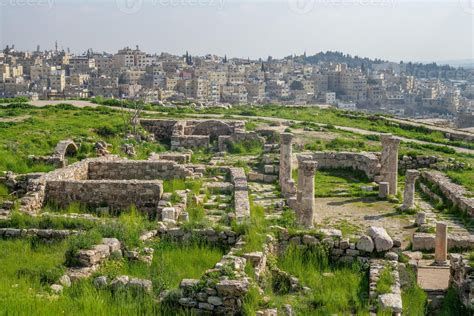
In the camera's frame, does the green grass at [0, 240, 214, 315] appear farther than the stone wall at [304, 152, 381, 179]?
No

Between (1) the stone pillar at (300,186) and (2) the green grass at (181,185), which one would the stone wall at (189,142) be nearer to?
(2) the green grass at (181,185)

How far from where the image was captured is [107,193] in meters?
17.6

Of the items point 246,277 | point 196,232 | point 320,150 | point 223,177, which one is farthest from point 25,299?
point 320,150

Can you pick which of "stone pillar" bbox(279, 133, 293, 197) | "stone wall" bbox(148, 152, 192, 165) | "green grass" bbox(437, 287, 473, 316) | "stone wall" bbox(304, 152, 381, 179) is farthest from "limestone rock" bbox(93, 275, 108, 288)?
"stone wall" bbox(304, 152, 381, 179)

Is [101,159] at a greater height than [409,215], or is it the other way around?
[101,159]

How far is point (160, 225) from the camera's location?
1324 cm

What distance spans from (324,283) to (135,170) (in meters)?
10.8

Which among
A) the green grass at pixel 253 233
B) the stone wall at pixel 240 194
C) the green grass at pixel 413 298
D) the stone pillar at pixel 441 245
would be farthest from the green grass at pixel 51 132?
the green grass at pixel 413 298

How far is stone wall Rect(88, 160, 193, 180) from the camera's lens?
20.5 metres

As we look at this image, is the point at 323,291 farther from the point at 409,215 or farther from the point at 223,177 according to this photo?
the point at 223,177

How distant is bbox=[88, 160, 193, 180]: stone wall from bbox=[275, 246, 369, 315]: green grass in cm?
889

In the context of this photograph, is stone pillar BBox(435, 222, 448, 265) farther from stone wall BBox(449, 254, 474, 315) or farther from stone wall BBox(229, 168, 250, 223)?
stone wall BBox(229, 168, 250, 223)

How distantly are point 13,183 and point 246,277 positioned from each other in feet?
35.4

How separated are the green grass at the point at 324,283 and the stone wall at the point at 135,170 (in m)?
8.89
